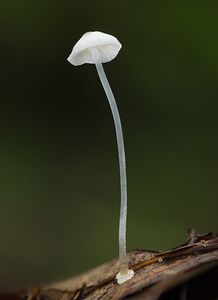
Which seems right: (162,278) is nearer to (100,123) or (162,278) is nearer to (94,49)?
(94,49)

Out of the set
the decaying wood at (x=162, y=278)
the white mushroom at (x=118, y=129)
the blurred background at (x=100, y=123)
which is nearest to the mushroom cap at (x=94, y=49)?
the white mushroom at (x=118, y=129)

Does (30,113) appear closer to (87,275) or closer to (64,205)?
(64,205)

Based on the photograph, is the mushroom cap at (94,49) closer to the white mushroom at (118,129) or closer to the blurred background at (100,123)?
the white mushroom at (118,129)

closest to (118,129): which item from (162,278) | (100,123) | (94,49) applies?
(94,49)

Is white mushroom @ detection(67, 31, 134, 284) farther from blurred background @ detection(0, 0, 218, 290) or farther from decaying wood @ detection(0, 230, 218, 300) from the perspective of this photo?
blurred background @ detection(0, 0, 218, 290)

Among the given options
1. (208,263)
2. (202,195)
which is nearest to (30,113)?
(202,195)

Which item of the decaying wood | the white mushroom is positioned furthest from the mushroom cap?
the decaying wood

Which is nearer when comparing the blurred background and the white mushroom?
the white mushroom
